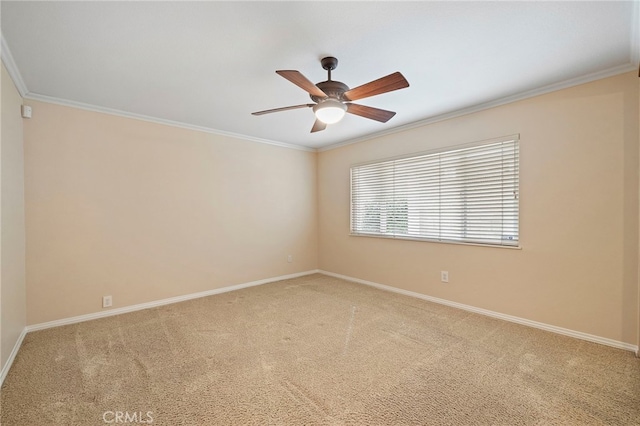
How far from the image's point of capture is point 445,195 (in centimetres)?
375

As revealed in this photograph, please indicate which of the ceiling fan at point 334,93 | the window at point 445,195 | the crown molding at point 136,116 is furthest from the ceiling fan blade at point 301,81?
the crown molding at point 136,116

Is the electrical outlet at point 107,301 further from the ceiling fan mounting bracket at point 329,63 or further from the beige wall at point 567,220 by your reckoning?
the beige wall at point 567,220

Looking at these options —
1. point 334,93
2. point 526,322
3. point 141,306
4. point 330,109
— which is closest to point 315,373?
point 330,109

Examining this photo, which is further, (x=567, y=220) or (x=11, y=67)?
(x=567, y=220)

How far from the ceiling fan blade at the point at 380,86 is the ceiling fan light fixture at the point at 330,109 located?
88 millimetres

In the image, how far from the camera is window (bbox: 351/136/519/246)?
10.5 ft

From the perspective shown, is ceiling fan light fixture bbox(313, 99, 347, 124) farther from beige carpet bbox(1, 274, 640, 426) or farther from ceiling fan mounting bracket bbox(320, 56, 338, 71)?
beige carpet bbox(1, 274, 640, 426)

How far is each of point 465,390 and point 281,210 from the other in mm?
3752

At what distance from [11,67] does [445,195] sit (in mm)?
4492

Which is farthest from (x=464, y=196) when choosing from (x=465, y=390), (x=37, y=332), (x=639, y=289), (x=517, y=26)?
(x=37, y=332)

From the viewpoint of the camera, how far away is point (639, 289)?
2.42m

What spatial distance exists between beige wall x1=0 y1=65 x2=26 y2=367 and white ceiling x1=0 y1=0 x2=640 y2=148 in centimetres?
34

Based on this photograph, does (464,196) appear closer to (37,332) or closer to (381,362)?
(381,362)

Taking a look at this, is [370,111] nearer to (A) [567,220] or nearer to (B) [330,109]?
(B) [330,109]
